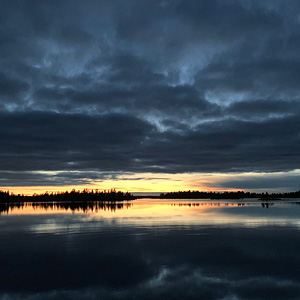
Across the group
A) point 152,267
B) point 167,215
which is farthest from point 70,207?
point 152,267

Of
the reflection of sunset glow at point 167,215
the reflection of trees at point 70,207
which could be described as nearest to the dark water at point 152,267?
the reflection of sunset glow at point 167,215

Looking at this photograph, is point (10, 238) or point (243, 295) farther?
point (10, 238)

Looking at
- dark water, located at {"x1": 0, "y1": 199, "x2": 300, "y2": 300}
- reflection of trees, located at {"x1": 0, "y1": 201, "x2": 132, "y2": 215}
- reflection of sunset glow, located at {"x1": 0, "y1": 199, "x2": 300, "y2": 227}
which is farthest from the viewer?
reflection of trees, located at {"x1": 0, "y1": 201, "x2": 132, "y2": 215}

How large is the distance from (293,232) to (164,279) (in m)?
20.3

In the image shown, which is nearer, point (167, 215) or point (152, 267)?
point (152, 267)

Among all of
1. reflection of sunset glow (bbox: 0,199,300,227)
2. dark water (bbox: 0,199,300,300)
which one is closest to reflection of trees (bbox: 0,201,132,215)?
reflection of sunset glow (bbox: 0,199,300,227)

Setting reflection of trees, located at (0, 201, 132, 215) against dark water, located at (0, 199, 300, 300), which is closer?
dark water, located at (0, 199, 300, 300)

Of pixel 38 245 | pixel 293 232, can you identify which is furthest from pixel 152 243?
pixel 293 232

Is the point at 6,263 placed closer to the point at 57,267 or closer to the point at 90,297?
the point at 57,267

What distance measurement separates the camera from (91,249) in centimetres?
2208

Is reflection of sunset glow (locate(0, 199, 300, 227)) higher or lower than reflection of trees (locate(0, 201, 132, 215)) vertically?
lower

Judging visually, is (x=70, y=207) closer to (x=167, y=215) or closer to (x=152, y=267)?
(x=167, y=215)

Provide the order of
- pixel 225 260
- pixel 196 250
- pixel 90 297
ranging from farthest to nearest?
pixel 196 250 → pixel 225 260 → pixel 90 297

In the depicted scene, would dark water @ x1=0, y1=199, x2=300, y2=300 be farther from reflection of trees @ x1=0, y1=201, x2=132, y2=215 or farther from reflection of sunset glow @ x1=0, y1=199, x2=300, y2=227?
reflection of trees @ x1=0, y1=201, x2=132, y2=215
